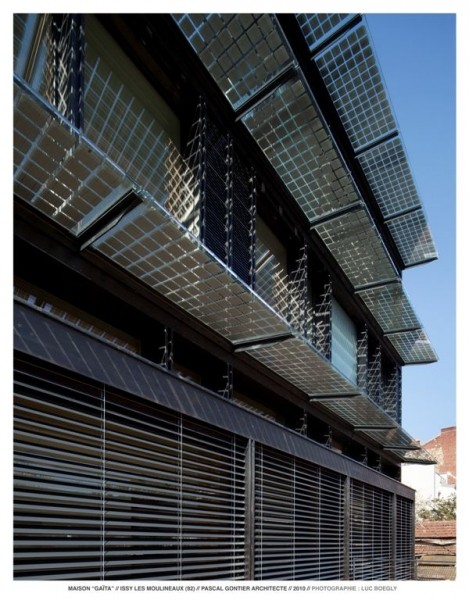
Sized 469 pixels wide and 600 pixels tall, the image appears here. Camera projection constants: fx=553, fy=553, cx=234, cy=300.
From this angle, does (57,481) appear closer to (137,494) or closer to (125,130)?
(137,494)

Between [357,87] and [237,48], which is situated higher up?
[357,87]

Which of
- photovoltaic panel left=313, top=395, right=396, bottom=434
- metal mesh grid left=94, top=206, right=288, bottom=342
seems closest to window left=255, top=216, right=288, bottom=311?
metal mesh grid left=94, top=206, right=288, bottom=342

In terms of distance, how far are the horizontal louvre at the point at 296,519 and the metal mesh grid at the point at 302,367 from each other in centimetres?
123

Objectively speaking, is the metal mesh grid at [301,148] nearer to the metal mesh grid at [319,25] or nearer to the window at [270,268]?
the window at [270,268]

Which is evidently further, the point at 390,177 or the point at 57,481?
the point at 390,177

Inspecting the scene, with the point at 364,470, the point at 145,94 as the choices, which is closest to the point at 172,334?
the point at 145,94

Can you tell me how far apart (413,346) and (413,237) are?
149 inches

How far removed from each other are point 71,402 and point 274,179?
4.92m

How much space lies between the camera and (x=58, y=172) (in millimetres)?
3918

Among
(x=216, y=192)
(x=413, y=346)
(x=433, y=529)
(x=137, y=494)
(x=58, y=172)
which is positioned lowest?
(x=433, y=529)

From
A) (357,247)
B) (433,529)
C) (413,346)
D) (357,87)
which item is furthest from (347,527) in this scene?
(433,529)

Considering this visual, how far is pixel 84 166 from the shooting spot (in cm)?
387

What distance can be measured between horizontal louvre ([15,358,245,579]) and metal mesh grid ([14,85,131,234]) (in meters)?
1.32

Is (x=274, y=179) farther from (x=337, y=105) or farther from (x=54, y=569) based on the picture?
(x=54, y=569)
